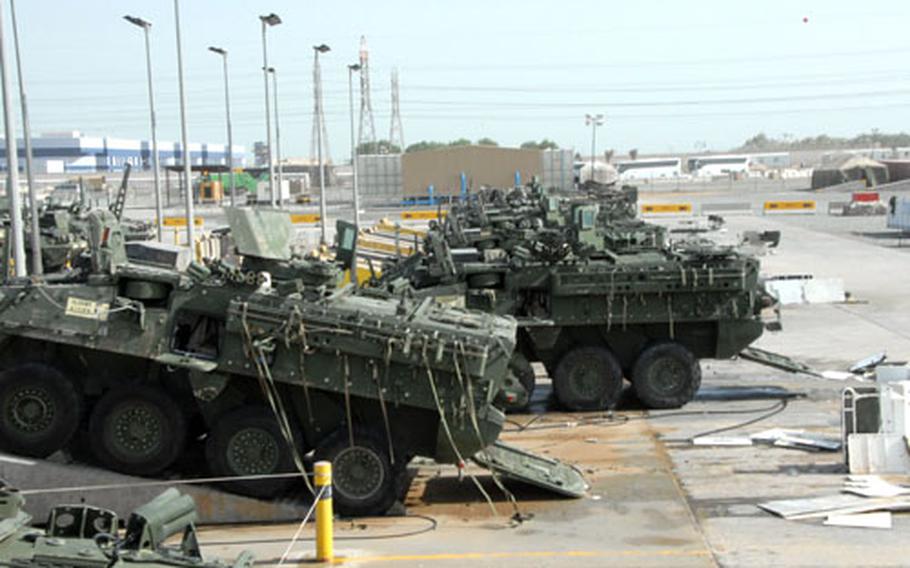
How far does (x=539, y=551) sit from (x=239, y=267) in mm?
4358

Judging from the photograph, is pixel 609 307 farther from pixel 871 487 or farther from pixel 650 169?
pixel 650 169

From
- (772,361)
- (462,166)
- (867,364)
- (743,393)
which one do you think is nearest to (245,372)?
(743,393)

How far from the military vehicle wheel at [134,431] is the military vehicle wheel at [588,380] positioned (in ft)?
24.5

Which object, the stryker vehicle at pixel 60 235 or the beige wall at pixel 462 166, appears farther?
the beige wall at pixel 462 166

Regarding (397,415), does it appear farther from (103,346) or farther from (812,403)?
(812,403)

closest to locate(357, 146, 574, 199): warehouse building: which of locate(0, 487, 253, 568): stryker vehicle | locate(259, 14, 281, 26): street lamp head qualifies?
locate(259, 14, 281, 26): street lamp head

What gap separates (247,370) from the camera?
44.7 ft

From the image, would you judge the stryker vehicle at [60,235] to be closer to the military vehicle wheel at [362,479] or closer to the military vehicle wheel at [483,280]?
the military vehicle wheel at [483,280]

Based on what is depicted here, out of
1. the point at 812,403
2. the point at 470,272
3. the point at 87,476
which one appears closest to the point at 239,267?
the point at 87,476

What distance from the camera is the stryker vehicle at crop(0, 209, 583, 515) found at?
13492mm

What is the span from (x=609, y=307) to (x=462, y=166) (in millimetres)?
65228

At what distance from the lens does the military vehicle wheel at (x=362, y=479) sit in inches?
538

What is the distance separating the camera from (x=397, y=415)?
14.0 m

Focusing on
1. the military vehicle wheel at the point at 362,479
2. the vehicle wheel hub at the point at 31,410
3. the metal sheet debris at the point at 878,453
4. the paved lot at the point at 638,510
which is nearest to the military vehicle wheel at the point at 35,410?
the vehicle wheel hub at the point at 31,410
